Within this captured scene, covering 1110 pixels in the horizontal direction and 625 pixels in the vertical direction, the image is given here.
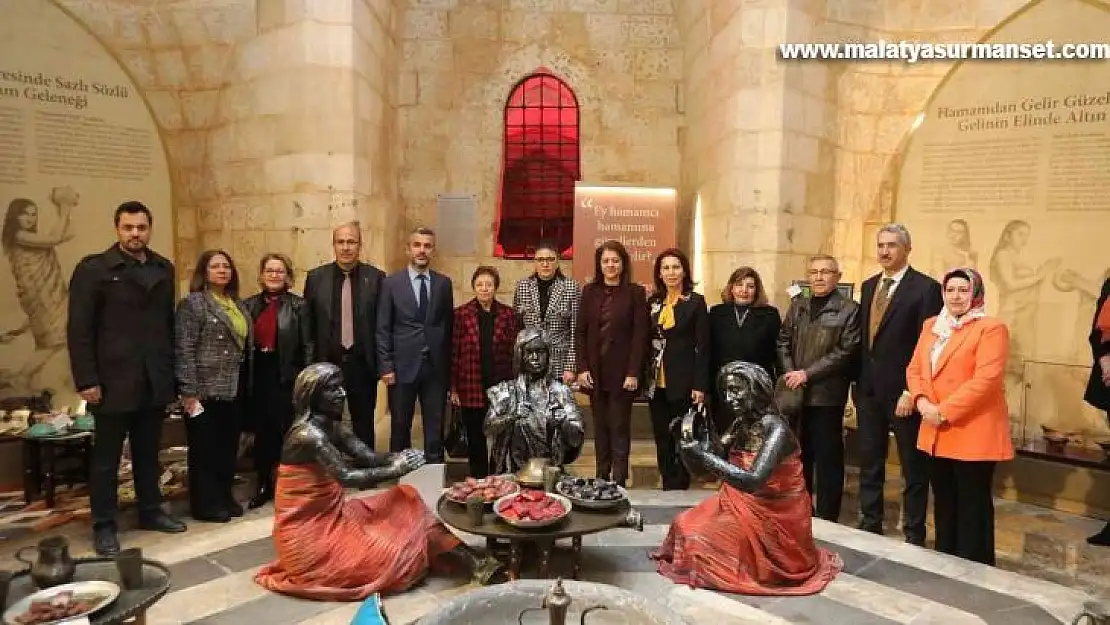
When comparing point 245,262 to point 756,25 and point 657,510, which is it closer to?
point 657,510

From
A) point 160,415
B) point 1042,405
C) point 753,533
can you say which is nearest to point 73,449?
point 160,415

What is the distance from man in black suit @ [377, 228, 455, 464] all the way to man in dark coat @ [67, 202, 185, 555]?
51.3 inches

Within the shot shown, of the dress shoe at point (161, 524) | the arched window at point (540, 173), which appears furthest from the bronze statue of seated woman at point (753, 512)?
the arched window at point (540, 173)

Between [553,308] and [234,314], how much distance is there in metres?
2.06

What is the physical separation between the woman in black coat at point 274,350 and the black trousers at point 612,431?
2.00 metres

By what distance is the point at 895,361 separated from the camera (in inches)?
171

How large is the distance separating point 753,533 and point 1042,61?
15.8 ft

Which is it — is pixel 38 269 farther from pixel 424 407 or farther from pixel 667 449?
pixel 667 449

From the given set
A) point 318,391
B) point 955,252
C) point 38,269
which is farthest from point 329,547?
point 955,252

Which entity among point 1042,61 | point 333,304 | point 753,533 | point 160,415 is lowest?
point 753,533

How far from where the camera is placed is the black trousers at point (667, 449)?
16.6 feet

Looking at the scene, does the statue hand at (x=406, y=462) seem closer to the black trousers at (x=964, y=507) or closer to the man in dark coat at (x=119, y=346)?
the man in dark coat at (x=119, y=346)

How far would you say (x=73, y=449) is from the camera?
5.06m

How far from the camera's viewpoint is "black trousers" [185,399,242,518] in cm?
456
